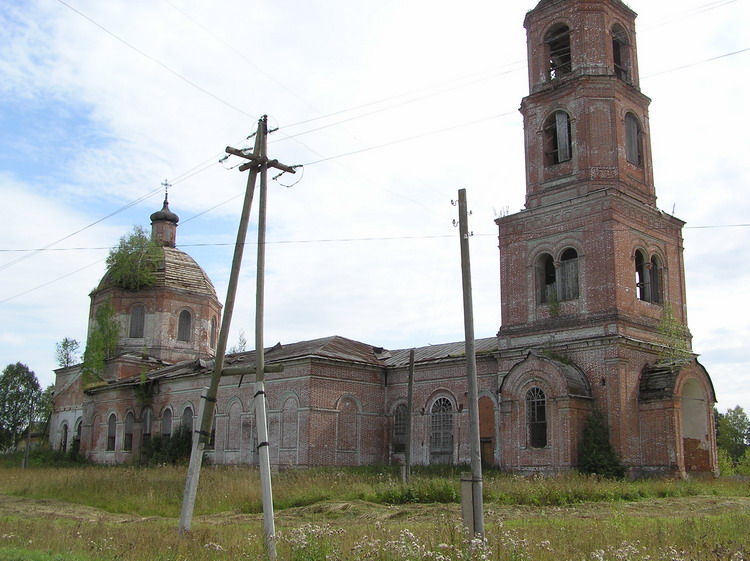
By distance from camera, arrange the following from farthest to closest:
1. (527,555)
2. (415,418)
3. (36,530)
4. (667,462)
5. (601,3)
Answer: (415,418) → (601,3) → (667,462) → (36,530) → (527,555)

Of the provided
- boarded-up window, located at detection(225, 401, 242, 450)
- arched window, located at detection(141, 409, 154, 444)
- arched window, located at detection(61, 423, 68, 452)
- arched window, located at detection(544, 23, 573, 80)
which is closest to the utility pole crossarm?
arched window, located at detection(544, 23, 573, 80)

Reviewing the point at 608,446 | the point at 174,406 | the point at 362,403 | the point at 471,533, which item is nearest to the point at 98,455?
the point at 174,406

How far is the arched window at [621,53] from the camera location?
26.5 m

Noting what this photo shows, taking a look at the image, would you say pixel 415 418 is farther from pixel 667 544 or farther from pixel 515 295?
pixel 667 544

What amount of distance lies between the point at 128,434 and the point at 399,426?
15.4 metres

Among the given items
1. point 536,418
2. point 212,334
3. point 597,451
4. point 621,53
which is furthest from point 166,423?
point 621,53

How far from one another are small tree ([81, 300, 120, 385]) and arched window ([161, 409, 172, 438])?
6565 mm

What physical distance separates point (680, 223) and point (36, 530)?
22086 mm

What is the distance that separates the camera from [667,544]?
34.2 ft

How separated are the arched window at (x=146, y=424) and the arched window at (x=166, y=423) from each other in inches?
36.6

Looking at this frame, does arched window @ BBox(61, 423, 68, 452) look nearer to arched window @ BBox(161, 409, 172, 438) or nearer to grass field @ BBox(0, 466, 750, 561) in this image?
arched window @ BBox(161, 409, 172, 438)

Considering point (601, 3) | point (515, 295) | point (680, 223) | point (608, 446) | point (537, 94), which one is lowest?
point (608, 446)

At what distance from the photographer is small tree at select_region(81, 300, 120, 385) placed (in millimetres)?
40344

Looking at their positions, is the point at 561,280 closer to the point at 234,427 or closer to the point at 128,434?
the point at 234,427
